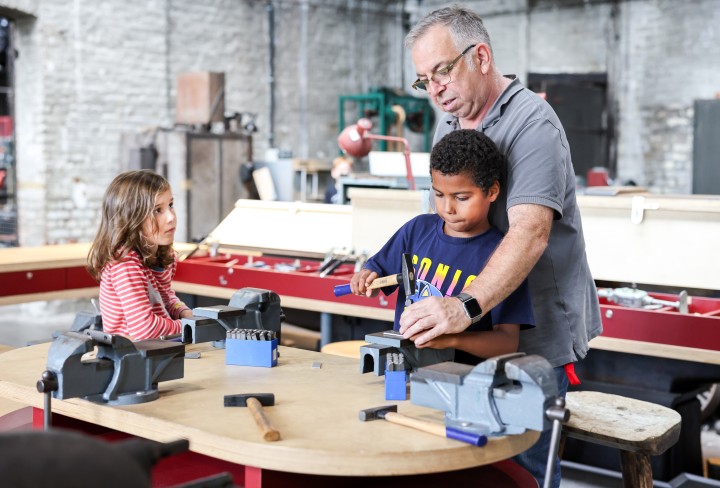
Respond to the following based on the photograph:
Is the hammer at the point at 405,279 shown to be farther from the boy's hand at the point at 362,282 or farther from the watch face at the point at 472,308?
the watch face at the point at 472,308

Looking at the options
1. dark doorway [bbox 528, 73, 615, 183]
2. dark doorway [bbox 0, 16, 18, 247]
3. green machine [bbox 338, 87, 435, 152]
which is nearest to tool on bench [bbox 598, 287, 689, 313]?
dark doorway [bbox 0, 16, 18, 247]

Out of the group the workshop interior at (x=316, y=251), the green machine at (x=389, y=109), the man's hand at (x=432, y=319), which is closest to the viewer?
the workshop interior at (x=316, y=251)

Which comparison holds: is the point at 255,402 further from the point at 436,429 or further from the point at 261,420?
the point at 436,429

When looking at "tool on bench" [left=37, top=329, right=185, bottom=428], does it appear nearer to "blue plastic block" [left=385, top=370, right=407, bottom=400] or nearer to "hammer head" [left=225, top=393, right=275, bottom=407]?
"hammer head" [left=225, top=393, right=275, bottom=407]

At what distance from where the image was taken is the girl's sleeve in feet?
8.43

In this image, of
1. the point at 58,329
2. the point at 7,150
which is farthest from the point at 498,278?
the point at 7,150

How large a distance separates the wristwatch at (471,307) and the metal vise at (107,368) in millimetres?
624

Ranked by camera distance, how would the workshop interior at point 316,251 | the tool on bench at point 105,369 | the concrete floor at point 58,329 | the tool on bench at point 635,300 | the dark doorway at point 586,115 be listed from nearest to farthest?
the workshop interior at point 316,251 → the tool on bench at point 105,369 → the tool on bench at point 635,300 → the concrete floor at point 58,329 → the dark doorway at point 586,115

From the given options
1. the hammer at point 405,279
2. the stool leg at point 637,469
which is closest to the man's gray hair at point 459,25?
the hammer at point 405,279

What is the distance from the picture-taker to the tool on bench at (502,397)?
1519 mm

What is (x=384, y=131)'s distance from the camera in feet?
35.3

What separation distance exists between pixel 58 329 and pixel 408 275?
608 centimetres

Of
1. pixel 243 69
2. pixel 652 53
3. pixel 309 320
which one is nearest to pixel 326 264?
pixel 309 320

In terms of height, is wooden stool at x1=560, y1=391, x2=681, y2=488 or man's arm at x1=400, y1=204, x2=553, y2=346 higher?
man's arm at x1=400, y1=204, x2=553, y2=346
